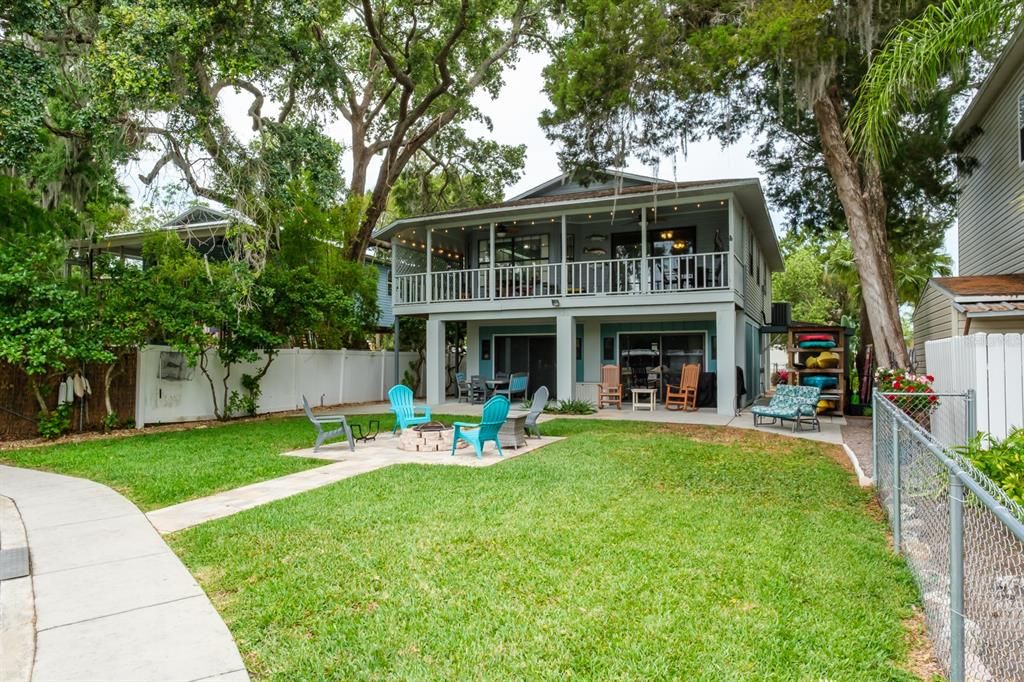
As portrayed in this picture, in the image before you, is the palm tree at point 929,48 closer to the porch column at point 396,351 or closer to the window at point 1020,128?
the window at point 1020,128

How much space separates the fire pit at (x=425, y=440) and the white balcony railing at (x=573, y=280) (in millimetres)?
6917

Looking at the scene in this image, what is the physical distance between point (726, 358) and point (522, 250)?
24.6 feet

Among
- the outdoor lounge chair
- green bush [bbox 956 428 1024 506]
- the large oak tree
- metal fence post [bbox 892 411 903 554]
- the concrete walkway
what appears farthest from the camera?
the outdoor lounge chair

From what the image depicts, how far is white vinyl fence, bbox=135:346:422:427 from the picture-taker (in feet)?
39.7

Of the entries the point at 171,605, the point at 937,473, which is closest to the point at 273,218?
the point at 171,605

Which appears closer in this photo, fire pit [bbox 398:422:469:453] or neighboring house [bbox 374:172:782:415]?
fire pit [bbox 398:422:469:453]

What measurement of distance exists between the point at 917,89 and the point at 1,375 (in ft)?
46.8

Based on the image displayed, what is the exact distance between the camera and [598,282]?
1630cm

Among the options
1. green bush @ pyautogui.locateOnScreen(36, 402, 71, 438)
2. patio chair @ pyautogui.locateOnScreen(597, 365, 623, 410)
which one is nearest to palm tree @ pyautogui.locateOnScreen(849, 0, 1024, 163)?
patio chair @ pyautogui.locateOnScreen(597, 365, 623, 410)

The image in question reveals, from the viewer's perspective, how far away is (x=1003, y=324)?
9.09 meters

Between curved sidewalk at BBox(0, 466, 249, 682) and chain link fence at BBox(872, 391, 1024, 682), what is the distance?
127 inches

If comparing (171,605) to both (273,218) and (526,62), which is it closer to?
(273,218)

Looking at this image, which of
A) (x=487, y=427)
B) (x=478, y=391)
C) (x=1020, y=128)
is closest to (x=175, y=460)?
(x=487, y=427)

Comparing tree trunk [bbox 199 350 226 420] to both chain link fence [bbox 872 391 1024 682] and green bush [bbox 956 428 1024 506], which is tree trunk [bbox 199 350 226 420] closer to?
chain link fence [bbox 872 391 1024 682]
